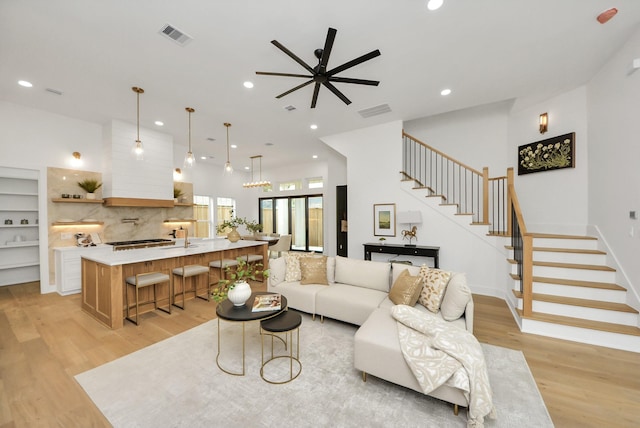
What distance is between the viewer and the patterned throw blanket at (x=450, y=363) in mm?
1696

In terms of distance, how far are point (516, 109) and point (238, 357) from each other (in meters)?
6.39

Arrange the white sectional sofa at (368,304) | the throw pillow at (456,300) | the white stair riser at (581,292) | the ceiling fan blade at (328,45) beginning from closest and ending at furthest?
the white sectional sofa at (368,304) < the ceiling fan blade at (328,45) < the throw pillow at (456,300) < the white stair riser at (581,292)

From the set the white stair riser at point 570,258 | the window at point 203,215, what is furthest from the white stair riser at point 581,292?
the window at point 203,215

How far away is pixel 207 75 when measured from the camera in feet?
11.5

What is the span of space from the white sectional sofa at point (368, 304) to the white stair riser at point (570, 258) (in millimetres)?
2231

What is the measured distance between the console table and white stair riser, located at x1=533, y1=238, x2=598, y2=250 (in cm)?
158

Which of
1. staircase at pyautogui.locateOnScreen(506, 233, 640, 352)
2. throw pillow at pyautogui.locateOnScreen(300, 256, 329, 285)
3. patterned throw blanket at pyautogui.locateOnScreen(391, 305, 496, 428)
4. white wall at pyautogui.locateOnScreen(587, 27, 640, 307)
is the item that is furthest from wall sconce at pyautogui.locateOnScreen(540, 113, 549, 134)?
throw pillow at pyautogui.locateOnScreen(300, 256, 329, 285)

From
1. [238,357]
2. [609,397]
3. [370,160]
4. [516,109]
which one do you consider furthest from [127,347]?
[516,109]

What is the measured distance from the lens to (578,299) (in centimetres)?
323

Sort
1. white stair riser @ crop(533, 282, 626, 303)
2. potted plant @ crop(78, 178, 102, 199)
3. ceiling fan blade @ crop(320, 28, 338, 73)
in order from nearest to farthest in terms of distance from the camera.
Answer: ceiling fan blade @ crop(320, 28, 338, 73) → white stair riser @ crop(533, 282, 626, 303) → potted plant @ crop(78, 178, 102, 199)

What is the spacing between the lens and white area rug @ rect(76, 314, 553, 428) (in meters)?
1.80

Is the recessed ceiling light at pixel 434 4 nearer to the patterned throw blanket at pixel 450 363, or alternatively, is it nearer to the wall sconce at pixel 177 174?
the patterned throw blanket at pixel 450 363

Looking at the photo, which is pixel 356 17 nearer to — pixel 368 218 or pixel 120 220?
pixel 368 218

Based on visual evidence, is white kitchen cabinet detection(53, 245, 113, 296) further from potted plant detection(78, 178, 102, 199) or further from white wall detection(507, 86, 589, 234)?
white wall detection(507, 86, 589, 234)
